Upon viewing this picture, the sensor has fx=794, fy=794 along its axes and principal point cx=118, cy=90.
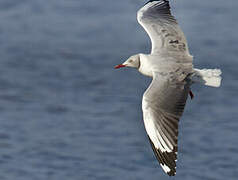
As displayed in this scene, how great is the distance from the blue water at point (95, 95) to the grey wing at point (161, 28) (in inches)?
103

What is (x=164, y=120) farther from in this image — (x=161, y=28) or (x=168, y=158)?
(x=161, y=28)

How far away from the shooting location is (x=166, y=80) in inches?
346

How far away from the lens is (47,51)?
14578 millimetres

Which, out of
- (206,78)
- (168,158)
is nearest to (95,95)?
(206,78)

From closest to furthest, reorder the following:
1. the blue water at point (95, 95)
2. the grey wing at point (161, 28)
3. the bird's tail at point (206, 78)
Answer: the bird's tail at point (206, 78) < the grey wing at point (161, 28) < the blue water at point (95, 95)

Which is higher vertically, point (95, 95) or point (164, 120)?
point (164, 120)

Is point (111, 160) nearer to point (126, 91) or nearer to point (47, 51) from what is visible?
point (126, 91)

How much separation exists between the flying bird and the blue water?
267cm

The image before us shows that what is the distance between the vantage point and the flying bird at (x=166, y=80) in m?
8.46

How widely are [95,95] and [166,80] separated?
480 cm

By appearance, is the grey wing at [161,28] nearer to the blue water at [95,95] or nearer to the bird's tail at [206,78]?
the bird's tail at [206,78]

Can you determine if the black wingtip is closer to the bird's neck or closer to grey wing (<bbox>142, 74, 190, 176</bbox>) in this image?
grey wing (<bbox>142, 74, 190, 176</bbox>)

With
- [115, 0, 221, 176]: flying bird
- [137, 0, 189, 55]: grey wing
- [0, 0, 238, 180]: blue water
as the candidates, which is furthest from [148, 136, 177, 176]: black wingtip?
[0, 0, 238, 180]: blue water

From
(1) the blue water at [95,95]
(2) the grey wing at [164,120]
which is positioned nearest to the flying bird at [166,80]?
(2) the grey wing at [164,120]
